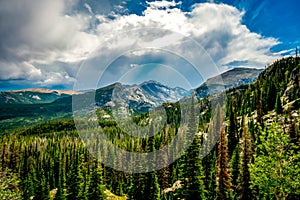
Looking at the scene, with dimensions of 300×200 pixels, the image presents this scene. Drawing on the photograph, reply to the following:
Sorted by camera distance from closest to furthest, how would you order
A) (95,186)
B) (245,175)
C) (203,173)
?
(203,173) < (245,175) < (95,186)

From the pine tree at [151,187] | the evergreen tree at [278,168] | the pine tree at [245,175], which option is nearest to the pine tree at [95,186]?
the pine tree at [151,187]

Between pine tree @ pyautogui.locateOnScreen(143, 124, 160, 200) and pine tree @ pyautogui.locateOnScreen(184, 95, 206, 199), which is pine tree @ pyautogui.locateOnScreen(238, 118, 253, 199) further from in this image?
pine tree @ pyautogui.locateOnScreen(143, 124, 160, 200)

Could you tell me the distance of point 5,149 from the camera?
389 ft

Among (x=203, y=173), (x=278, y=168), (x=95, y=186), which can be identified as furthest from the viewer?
(x=95, y=186)

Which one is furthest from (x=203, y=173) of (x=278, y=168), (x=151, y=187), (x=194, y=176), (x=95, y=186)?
(x=95, y=186)

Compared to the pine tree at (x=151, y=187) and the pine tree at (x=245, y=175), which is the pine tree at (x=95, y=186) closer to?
the pine tree at (x=151, y=187)

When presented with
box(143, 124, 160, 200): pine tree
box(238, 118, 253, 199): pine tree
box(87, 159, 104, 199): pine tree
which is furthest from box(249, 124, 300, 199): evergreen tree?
box(87, 159, 104, 199): pine tree

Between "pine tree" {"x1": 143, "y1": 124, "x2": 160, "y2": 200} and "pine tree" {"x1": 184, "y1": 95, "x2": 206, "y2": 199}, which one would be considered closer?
"pine tree" {"x1": 184, "y1": 95, "x2": 206, "y2": 199}

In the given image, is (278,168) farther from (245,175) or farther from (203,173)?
(245,175)

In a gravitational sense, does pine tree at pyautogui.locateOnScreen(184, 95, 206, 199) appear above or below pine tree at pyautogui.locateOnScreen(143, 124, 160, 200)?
above

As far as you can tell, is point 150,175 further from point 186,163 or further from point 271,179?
point 271,179

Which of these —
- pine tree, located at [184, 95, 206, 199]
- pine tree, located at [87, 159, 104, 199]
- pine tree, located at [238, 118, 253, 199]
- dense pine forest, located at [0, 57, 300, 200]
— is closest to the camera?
dense pine forest, located at [0, 57, 300, 200]

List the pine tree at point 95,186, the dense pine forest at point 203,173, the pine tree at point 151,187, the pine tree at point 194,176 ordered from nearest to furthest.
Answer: the dense pine forest at point 203,173 < the pine tree at point 194,176 < the pine tree at point 95,186 < the pine tree at point 151,187

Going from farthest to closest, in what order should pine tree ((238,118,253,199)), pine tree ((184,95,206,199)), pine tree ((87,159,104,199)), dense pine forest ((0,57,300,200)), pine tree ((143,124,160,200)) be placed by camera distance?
1. pine tree ((143,124,160,200))
2. pine tree ((87,159,104,199))
3. pine tree ((238,118,253,199))
4. pine tree ((184,95,206,199))
5. dense pine forest ((0,57,300,200))
